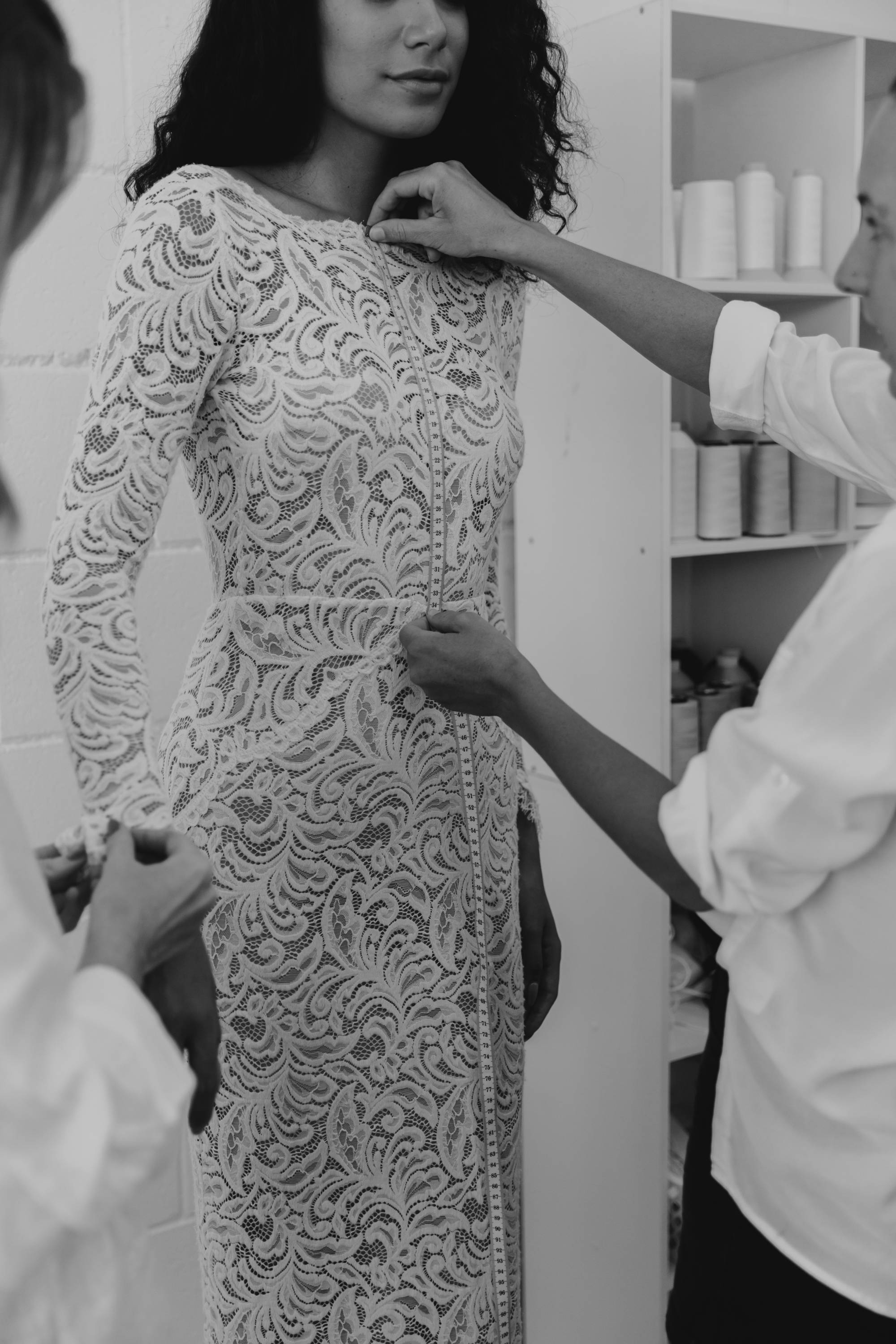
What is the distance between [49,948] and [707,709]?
1.56 metres

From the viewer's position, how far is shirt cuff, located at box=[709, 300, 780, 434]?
58.0 inches

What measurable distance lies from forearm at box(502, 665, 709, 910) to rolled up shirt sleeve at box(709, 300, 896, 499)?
47cm

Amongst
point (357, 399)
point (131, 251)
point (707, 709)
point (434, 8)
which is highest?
point (434, 8)

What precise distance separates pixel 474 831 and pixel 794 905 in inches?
20.0

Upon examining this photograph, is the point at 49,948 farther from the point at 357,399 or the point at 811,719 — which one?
the point at 357,399

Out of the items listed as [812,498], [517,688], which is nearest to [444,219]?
[517,688]

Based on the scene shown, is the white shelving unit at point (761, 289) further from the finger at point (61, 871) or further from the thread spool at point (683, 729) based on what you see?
the finger at point (61, 871)

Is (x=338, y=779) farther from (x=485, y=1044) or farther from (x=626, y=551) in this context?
(x=626, y=551)

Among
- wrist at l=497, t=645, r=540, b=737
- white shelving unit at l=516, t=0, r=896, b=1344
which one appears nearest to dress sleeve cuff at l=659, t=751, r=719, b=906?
wrist at l=497, t=645, r=540, b=737

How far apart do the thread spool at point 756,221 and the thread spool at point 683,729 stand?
628 millimetres

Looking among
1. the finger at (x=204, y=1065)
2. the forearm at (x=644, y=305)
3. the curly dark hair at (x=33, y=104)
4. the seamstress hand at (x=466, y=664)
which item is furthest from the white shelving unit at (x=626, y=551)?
the curly dark hair at (x=33, y=104)

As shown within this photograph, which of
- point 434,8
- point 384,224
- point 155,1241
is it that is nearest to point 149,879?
point 384,224

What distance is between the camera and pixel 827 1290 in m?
1.00

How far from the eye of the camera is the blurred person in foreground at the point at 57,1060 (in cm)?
63
